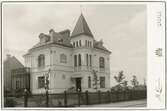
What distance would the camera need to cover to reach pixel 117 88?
69.4 inches

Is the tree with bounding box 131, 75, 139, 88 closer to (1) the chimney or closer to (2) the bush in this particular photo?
(1) the chimney

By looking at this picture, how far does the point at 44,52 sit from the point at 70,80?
0.54ft

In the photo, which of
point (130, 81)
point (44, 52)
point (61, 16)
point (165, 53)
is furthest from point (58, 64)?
point (165, 53)

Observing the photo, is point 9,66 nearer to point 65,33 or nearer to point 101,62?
point 65,33

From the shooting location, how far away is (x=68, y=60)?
1727 mm

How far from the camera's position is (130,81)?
1.73 meters

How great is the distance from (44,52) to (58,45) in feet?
0.22

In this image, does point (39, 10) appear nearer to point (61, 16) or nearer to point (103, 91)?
point (61, 16)

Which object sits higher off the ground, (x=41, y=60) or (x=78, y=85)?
(x=41, y=60)

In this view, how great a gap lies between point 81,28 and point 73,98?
0.30m

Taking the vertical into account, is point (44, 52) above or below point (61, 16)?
below

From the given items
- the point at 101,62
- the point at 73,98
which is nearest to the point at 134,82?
the point at 101,62

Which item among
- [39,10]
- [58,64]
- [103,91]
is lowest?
[103,91]

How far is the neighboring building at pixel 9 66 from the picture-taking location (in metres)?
1.71
